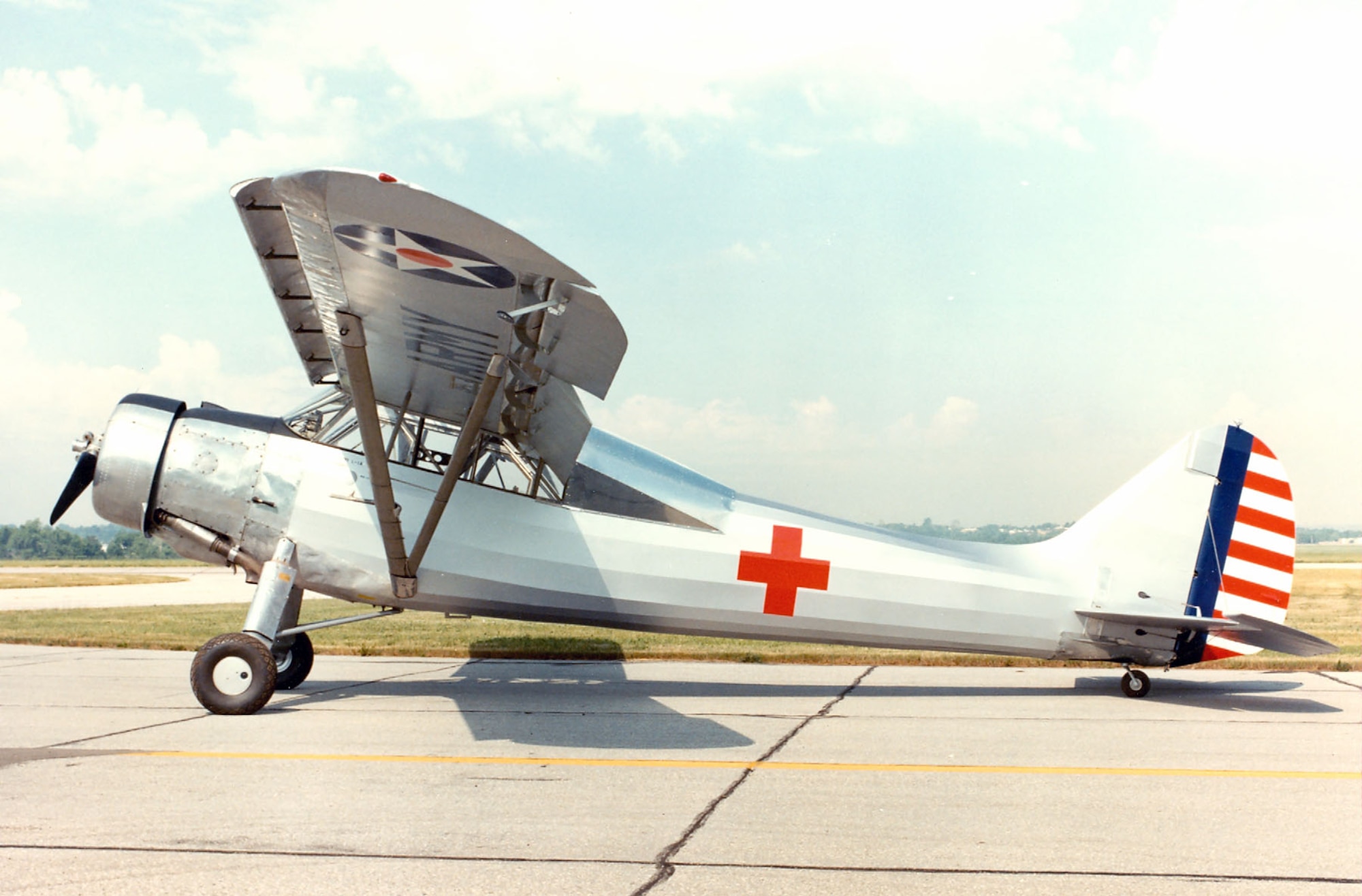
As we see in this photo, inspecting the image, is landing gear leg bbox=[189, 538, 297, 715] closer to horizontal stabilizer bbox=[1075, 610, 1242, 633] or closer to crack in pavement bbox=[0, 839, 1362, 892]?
crack in pavement bbox=[0, 839, 1362, 892]

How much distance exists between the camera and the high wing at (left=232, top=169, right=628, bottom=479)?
4508 millimetres

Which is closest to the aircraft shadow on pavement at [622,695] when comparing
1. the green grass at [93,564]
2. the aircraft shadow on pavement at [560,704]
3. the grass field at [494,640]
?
the aircraft shadow on pavement at [560,704]

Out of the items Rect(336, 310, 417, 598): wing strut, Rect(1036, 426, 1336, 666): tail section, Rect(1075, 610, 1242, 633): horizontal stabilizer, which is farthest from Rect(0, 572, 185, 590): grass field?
Rect(1075, 610, 1242, 633): horizontal stabilizer

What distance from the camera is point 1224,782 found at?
5.31 metres

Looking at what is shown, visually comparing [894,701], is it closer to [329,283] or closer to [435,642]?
[329,283]

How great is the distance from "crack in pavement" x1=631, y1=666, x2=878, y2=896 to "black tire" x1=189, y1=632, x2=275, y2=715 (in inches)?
145

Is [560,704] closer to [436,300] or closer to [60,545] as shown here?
[436,300]

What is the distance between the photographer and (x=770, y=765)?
5.59 m

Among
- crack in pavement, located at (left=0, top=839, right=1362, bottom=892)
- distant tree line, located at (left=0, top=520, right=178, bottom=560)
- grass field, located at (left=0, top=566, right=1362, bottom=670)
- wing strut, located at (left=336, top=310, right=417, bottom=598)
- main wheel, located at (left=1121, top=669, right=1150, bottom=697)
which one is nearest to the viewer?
crack in pavement, located at (left=0, top=839, right=1362, bottom=892)

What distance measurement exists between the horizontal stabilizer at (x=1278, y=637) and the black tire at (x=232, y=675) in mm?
7601

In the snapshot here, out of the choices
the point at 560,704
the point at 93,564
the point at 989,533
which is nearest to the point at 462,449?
the point at 560,704

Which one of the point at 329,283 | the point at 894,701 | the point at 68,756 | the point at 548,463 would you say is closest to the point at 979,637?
the point at 894,701

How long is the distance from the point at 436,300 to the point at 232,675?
10.5 feet

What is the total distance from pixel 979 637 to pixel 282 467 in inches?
236
